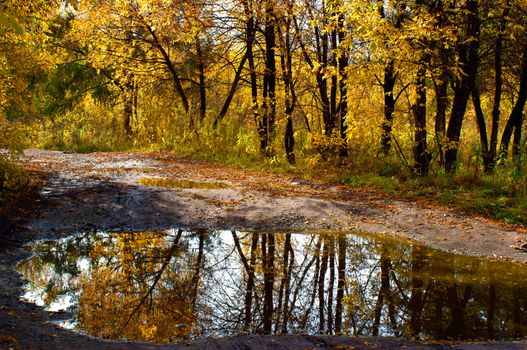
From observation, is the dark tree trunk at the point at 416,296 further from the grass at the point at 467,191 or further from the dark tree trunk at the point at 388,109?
the dark tree trunk at the point at 388,109

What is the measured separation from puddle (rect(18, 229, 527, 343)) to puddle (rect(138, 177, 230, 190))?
299cm

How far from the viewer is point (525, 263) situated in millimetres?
5910

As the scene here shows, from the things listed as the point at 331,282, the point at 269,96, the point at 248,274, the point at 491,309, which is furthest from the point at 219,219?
the point at 269,96

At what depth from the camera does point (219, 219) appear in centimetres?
764

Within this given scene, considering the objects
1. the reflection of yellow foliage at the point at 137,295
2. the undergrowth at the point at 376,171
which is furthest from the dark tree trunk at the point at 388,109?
the reflection of yellow foliage at the point at 137,295

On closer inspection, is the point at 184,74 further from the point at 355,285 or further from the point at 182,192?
the point at 355,285

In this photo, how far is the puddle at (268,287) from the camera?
4262 mm

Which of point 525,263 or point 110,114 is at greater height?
point 110,114

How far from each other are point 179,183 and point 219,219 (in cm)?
305

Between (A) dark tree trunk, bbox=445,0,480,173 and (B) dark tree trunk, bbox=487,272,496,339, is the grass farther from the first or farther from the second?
(B) dark tree trunk, bbox=487,272,496,339

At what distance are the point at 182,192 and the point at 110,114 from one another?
15.3m

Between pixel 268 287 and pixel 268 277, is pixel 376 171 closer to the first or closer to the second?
pixel 268 277

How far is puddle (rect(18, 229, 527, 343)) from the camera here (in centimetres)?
426

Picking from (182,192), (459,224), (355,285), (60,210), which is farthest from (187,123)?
(355,285)
